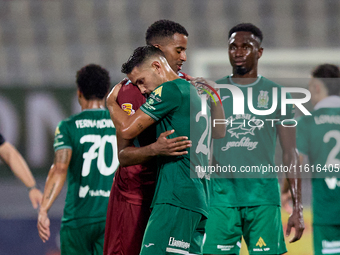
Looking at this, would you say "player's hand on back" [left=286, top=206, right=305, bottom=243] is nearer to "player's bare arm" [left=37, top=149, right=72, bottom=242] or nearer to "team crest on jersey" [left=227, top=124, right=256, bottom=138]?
"team crest on jersey" [left=227, top=124, right=256, bottom=138]

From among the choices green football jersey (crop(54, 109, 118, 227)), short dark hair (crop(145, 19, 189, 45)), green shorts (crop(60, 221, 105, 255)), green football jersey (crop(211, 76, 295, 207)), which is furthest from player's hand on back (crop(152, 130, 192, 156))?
green shorts (crop(60, 221, 105, 255))

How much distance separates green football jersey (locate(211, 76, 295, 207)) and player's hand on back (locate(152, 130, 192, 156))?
138 centimetres

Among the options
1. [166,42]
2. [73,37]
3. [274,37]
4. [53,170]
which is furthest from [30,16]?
[166,42]

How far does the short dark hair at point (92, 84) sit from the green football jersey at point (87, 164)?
0.21 meters

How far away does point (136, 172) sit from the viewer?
10.8 ft

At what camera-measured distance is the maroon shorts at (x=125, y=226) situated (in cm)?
331

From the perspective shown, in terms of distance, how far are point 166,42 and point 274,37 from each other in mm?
6891

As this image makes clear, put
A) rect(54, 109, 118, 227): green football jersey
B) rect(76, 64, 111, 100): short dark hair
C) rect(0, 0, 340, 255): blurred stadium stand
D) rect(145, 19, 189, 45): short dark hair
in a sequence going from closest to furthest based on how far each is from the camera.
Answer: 1. rect(145, 19, 189, 45): short dark hair
2. rect(54, 109, 118, 227): green football jersey
3. rect(76, 64, 111, 100): short dark hair
4. rect(0, 0, 340, 255): blurred stadium stand

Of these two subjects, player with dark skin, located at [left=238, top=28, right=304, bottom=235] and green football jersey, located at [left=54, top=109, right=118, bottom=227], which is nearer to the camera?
player with dark skin, located at [left=238, top=28, right=304, bottom=235]

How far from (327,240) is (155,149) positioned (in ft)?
9.93

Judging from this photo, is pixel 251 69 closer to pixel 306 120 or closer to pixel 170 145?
pixel 306 120

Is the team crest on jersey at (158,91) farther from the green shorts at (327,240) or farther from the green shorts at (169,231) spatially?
the green shorts at (327,240)

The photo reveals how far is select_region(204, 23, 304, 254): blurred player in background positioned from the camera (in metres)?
4.02

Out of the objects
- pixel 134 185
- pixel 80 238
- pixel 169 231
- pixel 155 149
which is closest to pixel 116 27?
pixel 80 238
